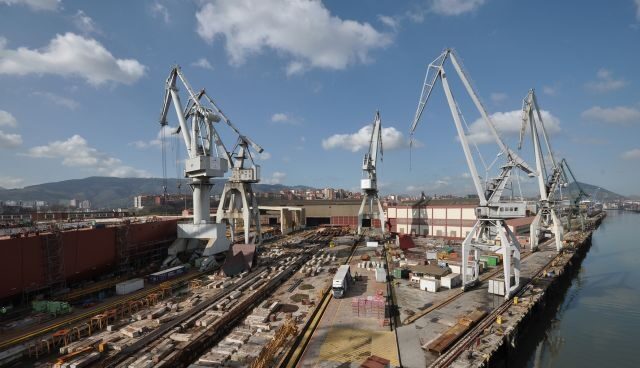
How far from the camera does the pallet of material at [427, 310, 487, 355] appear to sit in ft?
62.8

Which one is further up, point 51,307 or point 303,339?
point 51,307

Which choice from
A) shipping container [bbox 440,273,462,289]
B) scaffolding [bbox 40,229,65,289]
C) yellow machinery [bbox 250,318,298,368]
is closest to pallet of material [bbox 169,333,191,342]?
yellow machinery [bbox 250,318,298,368]

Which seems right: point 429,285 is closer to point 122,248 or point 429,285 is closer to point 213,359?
point 213,359

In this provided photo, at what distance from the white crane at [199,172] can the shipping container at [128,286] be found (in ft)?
32.2

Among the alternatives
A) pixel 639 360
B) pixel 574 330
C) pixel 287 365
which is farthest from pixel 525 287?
pixel 287 365

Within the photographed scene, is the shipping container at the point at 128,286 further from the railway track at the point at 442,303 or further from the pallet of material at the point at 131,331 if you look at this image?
the railway track at the point at 442,303

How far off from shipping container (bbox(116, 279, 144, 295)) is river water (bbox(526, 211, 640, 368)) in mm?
35888

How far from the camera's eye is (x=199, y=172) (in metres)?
44.5

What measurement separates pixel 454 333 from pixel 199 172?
37.2 m

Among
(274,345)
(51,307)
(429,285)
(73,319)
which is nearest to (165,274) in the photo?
(51,307)

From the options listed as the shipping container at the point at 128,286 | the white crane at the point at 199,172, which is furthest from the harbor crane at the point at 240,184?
the shipping container at the point at 128,286

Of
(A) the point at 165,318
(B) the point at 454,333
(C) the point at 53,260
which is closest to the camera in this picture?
(B) the point at 454,333

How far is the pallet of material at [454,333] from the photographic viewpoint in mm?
19141

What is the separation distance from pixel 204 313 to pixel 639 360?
3327 centimetres
